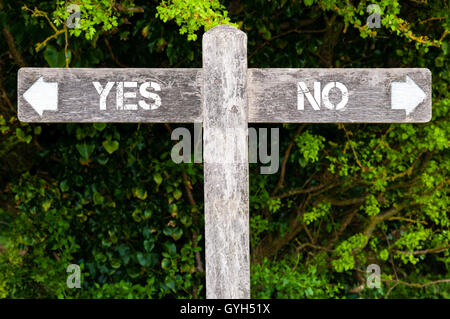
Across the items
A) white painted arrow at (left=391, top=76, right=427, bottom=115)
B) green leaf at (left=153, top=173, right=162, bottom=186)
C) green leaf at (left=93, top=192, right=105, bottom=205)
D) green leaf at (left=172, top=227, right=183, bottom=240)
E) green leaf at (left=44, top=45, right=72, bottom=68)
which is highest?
green leaf at (left=44, top=45, right=72, bottom=68)

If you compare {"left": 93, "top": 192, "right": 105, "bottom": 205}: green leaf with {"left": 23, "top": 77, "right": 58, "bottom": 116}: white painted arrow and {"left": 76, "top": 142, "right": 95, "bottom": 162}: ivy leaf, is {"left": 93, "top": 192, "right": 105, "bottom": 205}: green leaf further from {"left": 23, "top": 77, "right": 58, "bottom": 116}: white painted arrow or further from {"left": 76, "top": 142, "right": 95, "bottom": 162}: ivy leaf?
{"left": 23, "top": 77, "right": 58, "bottom": 116}: white painted arrow

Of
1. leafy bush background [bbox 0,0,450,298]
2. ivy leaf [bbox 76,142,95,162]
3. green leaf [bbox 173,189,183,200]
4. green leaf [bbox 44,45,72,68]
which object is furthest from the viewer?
green leaf [bbox 173,189,183,200]

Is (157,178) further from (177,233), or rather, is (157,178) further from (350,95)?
(350,95)

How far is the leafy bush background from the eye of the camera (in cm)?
377

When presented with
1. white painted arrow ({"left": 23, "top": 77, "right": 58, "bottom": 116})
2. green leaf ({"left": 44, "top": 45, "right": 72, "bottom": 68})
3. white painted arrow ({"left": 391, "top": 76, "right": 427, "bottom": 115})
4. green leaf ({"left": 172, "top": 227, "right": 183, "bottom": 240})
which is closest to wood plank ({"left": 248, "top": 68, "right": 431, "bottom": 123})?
white painted arrow ({"left": 391, "top": 76, "right": 427, "bottom": 115})

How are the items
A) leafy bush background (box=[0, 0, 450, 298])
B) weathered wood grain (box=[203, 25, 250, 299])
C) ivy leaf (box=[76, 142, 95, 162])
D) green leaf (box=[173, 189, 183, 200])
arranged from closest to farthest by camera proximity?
1. weathered wood grain (box=[203, 25, 250, 299])
2. ivy leaf (box=[76, 142, 95, 162])
3. leafy bush background (box=[0, 0, 450, 298])
4. green leaf (box=[173, 189, 183, 200])

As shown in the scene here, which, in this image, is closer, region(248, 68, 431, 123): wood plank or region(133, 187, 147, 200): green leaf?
region(248, 68, 431, 123): wood plank

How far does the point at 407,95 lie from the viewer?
83.0 inches

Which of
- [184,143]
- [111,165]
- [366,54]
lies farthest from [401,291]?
[111,165]

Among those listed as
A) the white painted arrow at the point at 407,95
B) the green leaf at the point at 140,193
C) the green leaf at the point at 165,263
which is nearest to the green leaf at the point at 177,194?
the green leaf at the point at 140,193

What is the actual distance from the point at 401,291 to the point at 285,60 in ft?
7.97

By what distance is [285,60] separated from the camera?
4105 millimetres

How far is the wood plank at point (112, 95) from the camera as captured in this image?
209 cm

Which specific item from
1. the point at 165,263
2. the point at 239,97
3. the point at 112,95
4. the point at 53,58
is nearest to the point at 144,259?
the point at 165,263
